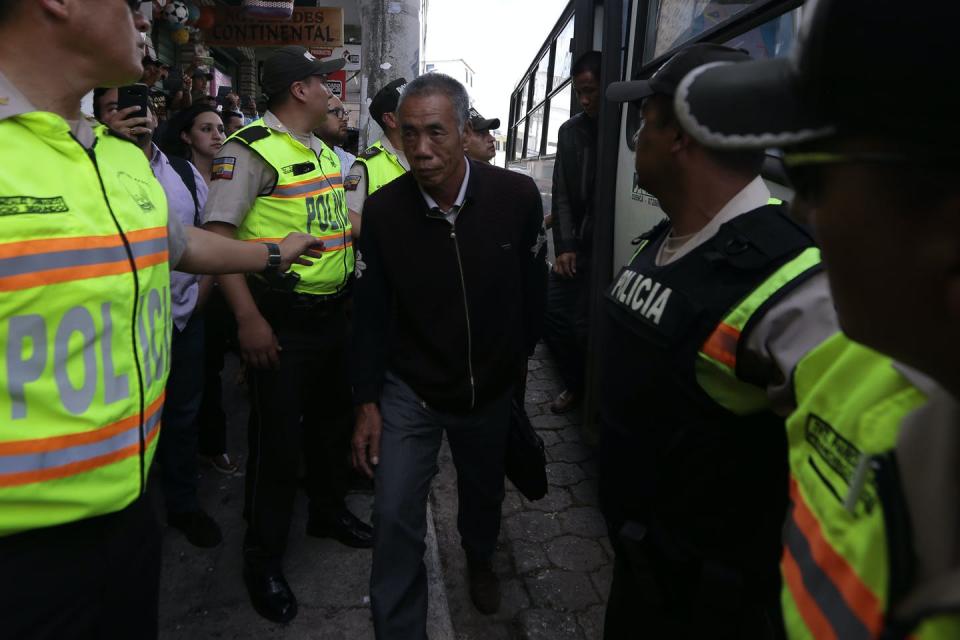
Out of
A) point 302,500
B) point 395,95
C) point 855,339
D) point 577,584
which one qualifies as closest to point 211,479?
point 302,500

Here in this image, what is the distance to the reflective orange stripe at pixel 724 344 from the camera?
119cm

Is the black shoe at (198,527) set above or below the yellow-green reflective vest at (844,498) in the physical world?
below

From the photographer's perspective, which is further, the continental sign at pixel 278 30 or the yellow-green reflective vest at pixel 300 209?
the continental sign at pixel 278 30

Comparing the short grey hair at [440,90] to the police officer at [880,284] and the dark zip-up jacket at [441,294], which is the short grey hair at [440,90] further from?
the police officer at [880,284]

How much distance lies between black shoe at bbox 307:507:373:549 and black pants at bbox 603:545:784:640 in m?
1.53

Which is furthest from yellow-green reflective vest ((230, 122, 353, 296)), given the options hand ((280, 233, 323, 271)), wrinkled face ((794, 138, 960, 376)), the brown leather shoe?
the brown leather shoe

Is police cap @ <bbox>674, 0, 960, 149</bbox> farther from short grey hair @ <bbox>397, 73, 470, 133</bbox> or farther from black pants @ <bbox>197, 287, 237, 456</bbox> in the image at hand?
black pants @ <bbox>197, 287, 237, 456</bbox>

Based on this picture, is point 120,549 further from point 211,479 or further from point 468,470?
point 211,479

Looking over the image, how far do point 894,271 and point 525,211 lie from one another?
1.88m

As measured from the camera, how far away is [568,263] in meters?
4.22

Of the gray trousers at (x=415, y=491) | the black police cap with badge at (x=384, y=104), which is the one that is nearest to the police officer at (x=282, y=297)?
→ the gray trousers at (x=415, y=491)

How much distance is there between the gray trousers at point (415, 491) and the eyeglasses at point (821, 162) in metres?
1.73

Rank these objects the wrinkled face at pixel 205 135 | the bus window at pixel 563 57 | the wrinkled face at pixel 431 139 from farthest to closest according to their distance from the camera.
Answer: the bus window at pixel 563 57 → the wrinkled face at pixel 205 135 → the wrinkled face at pixel 431 139

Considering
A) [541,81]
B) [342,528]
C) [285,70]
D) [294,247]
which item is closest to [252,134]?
[285,70]
